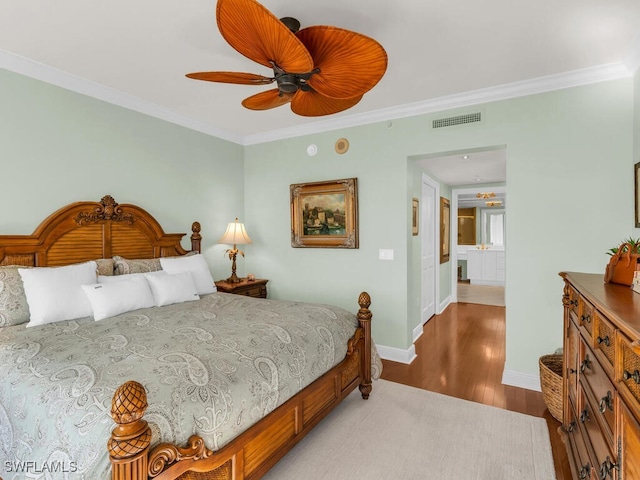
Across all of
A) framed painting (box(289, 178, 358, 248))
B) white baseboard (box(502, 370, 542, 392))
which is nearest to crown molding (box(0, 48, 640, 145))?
framed painting (box(289, 178, 358, 248))

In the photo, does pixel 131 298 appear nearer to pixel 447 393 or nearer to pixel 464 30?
pixel 447 393

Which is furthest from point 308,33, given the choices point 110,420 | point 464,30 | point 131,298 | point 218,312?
point 131,298

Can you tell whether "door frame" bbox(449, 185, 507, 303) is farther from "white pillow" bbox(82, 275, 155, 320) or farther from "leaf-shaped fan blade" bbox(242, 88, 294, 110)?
"white pillow" bbox(82, 275, 155, 320)

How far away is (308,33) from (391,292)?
2757 millimetres

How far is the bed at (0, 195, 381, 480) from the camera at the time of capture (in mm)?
1122

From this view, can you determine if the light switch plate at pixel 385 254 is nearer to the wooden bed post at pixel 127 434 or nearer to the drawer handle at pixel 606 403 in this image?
the drawer handle at pixel 606 403

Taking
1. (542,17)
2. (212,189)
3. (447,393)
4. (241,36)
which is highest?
(542,17)

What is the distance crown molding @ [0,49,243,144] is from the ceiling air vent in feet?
8.82

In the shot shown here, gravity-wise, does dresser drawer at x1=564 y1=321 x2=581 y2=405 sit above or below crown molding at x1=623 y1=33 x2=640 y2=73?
below

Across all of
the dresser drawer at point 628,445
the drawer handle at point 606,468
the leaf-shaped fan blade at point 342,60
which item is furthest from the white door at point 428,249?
the dresser drawer at point 628,445

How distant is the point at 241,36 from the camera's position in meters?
1.54

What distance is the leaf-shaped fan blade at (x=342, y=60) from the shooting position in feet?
4.93

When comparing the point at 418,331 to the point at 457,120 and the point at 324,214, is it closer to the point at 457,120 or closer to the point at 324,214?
the point at 324,214

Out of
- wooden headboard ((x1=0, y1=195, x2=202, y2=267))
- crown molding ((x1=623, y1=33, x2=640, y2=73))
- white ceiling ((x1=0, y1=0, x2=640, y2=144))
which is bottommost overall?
wooden headboard ((x1=0, y1=195, x2=202, y2=267))
